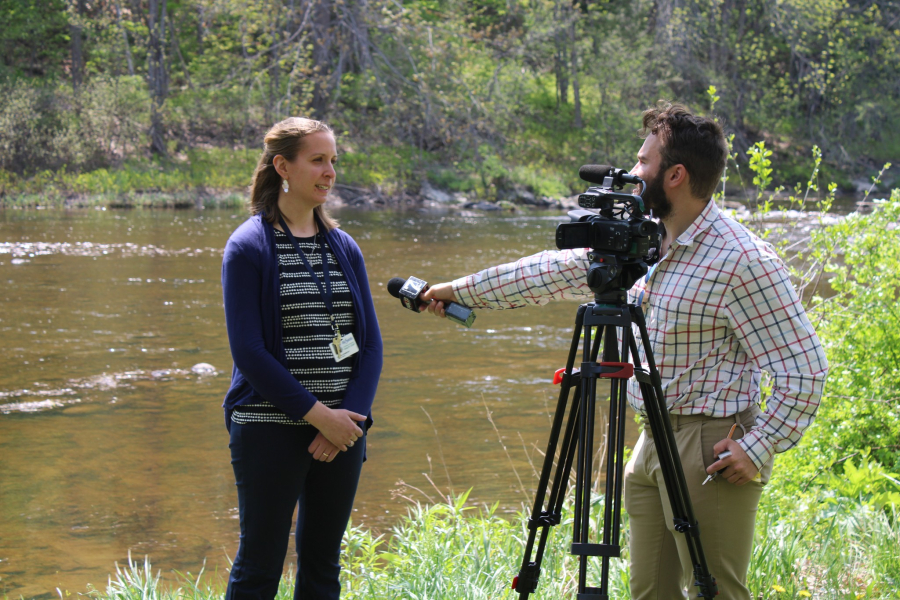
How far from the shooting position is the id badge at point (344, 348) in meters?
2.61

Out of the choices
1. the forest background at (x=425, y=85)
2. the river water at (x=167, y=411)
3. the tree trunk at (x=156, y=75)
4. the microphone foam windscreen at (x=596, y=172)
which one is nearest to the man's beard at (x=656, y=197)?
the microphone foam windscreen at (x=596, y=172)

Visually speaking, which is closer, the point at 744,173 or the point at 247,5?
Result: the point at 247,5

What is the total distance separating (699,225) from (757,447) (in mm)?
552

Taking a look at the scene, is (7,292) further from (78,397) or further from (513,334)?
(513,334)

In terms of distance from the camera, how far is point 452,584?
9.53 ft

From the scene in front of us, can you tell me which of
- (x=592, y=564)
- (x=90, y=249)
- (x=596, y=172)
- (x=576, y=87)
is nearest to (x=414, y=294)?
(x=596, y=172)

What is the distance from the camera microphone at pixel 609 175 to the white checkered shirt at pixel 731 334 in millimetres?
201

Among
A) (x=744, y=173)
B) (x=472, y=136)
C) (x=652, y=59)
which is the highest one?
(x=652, y=59)

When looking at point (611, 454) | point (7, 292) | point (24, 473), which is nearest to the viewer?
point (611, 454)

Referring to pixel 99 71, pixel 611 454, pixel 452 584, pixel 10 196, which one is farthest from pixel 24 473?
pixel 99 71

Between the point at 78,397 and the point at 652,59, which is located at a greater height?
the point at 652,59

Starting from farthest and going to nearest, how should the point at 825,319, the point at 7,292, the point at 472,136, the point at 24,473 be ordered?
1. the point at 472,136
2. the point at 7,292
3. the point at 24,473
4. the point at 825,319

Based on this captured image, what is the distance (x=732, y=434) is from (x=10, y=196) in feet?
69.8

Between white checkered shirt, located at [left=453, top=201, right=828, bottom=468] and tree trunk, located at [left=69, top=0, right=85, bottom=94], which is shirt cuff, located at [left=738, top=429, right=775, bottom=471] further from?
tree trunk, located at [left=69, top=0, right=85, bottom=94]
